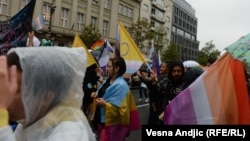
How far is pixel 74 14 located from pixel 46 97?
121 feet

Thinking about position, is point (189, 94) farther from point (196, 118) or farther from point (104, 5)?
point (104, 5)

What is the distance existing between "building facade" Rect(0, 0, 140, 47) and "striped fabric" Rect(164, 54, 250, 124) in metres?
25.8

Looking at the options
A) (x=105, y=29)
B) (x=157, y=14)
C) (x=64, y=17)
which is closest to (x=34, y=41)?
(x=64, y=17)

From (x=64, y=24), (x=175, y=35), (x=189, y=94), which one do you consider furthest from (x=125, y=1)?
(x=189, y=94)

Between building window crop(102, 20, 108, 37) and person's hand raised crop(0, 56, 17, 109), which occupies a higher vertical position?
building window crop(102, 20, 108, 37)

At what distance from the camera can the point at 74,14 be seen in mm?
37781

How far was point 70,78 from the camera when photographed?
181cm

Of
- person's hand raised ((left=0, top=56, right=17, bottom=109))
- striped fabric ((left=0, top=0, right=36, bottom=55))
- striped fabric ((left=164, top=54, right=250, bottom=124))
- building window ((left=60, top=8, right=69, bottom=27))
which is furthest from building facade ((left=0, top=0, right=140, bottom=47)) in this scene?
person's hand raised ((left=0, top=56, right=17, bottom=109))

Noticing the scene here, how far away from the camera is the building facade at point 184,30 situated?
277 ft

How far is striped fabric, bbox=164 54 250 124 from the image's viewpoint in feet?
11.6

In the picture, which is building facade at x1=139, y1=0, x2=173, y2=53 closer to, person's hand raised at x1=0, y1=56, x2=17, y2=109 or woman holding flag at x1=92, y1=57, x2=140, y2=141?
woman holding flag at x1=92, y1=57, x2=140, y2=141

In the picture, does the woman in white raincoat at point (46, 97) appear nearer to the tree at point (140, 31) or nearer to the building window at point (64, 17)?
the building window at point (64, 17)

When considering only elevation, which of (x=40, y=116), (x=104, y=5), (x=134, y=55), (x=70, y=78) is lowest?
(x=40, y=116)

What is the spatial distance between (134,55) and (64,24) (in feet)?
100
